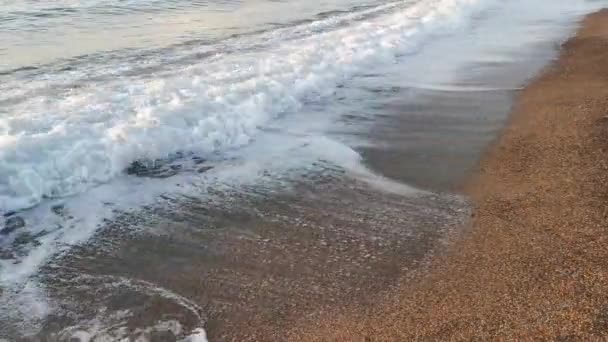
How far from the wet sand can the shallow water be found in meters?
0.30

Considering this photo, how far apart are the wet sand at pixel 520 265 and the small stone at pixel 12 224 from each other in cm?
235

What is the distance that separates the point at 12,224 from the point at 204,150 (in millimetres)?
2122

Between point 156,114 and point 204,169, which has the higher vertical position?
point 156,114

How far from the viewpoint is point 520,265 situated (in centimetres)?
406

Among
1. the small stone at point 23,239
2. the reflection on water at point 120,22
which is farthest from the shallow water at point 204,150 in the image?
the reflection on water at point 120,22

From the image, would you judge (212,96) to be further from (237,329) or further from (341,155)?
(237,329)

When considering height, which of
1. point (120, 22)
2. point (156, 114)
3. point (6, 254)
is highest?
point (120, 22)

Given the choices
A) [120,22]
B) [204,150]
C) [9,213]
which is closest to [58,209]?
[9,213]

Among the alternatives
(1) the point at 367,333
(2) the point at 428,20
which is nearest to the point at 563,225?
(1) the point at 367,333

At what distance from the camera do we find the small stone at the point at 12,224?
14.9 ft

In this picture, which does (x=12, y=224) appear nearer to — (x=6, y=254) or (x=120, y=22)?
(x=6, y=254)

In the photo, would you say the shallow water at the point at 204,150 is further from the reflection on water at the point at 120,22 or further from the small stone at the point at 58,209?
the reflection on water at the point at 120,22

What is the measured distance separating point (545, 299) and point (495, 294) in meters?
0.28

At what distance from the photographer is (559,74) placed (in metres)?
9.55
